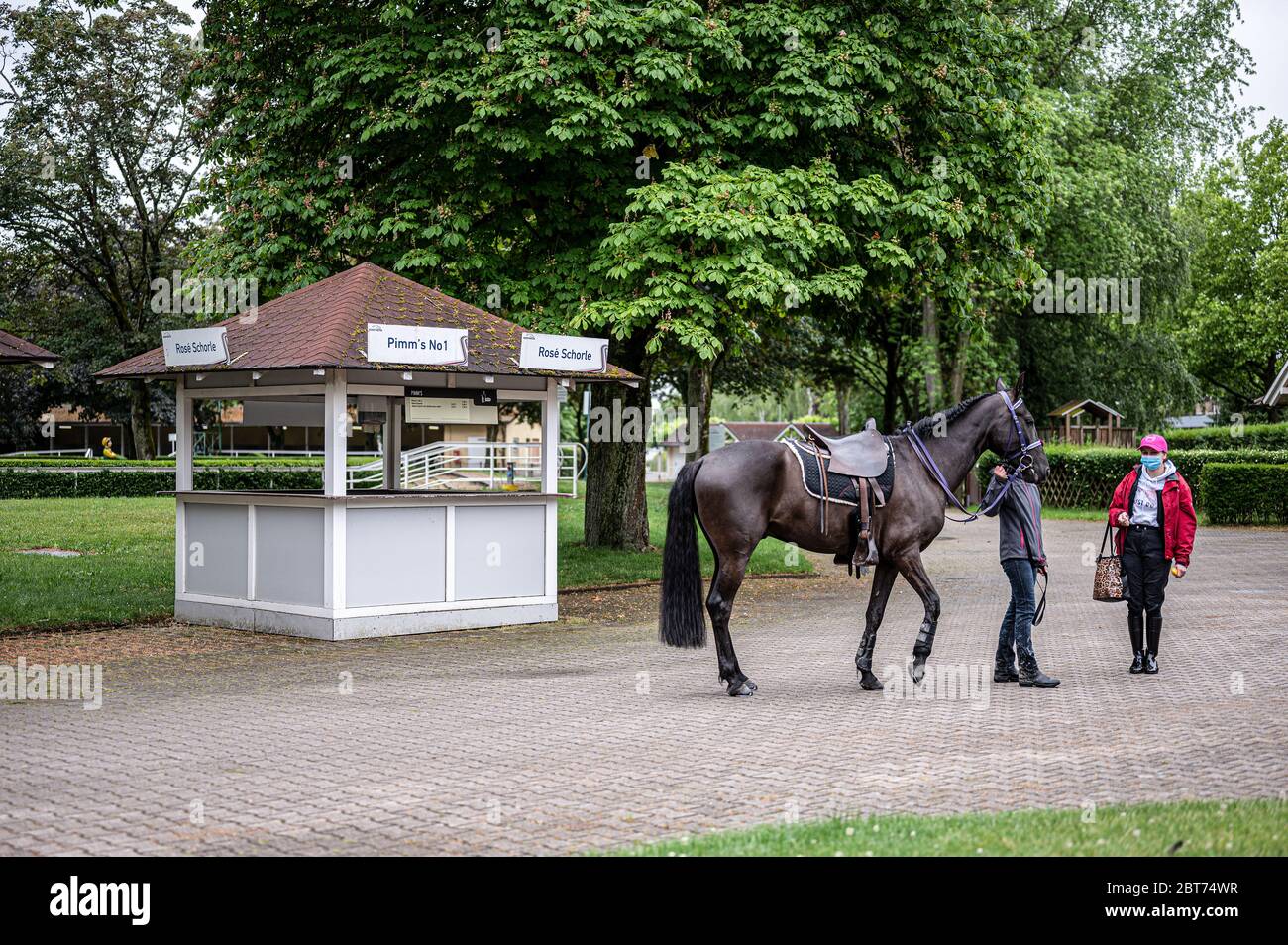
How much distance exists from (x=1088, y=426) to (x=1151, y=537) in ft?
114

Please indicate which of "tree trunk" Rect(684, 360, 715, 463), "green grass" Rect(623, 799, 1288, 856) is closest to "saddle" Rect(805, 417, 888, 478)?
"green grass" Rect(623, 799, 1288, 856)

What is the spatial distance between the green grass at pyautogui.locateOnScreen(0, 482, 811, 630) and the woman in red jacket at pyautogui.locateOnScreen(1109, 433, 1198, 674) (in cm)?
886

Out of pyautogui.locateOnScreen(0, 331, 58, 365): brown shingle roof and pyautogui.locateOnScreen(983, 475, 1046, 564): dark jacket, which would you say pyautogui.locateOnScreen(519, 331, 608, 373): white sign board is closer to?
pyautogui.locateOnScreen(0, 331, 58, 365): brown shingle roof

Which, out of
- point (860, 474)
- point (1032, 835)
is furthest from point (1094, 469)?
point (1032, 835)

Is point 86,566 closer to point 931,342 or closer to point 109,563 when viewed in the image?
point 109,563

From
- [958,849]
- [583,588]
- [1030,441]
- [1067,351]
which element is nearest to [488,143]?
[583,588]

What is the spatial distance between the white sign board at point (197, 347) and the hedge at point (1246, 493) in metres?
25.7

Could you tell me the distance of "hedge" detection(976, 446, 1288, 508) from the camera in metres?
35.0

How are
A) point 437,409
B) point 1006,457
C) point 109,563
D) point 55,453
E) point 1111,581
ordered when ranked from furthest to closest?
point 55,453, point 109,563, point 437,409, point 1111,581, point 1006,457

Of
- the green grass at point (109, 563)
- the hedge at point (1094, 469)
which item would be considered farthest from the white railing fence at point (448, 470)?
the hedge at point (1094, 469)

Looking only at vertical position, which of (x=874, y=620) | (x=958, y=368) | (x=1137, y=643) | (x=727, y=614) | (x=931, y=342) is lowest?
(x=1137, y=643)

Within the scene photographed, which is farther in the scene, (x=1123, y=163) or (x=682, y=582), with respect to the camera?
(x=1123, y=163)

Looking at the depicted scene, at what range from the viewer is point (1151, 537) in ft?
37.3

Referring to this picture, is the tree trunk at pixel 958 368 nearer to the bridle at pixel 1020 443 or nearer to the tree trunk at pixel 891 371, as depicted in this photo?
the tree trunk at pixel 891 371
